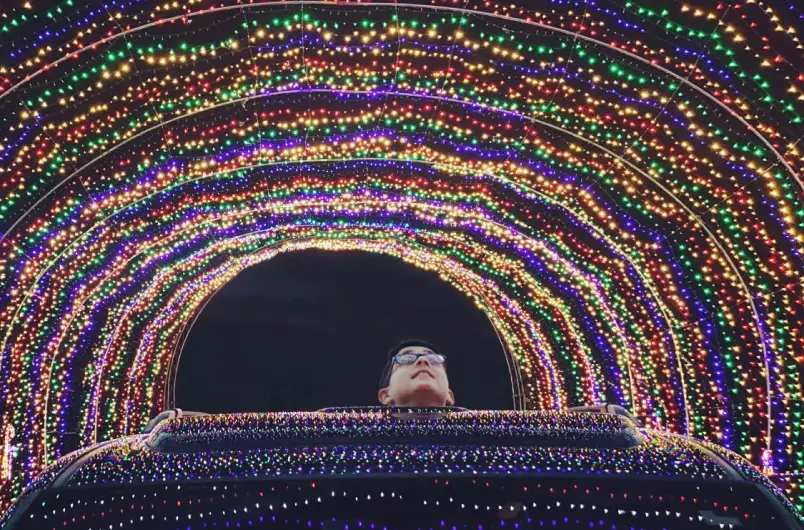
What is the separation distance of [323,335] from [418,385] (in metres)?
11.2

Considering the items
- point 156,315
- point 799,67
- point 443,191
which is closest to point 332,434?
point 799,67

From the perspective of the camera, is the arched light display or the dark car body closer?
the dark car body

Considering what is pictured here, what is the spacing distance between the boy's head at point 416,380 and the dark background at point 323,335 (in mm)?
10109

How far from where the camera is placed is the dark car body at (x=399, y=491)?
158cm

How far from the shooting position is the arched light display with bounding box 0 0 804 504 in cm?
548

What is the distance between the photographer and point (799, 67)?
4.77 m

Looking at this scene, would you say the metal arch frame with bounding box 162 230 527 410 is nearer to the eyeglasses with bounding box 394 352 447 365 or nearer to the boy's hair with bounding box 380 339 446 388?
the boy's hair with bounding box 380 339 446 388

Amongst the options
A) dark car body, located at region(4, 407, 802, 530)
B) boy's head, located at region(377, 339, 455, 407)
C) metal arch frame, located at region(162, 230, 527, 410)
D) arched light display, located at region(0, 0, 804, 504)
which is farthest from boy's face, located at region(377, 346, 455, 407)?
metal arch frame, located at region(162, 230, 527, 410)

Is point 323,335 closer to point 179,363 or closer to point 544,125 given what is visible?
point 179,363

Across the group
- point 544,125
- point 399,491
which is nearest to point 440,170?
point 544,125

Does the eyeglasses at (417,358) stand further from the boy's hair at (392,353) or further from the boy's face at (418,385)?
the boy's hair at (392,353)

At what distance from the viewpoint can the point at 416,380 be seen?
634 cm

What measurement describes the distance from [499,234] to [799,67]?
→ 24.1ft

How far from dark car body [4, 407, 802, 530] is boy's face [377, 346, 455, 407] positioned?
4.50 metres
